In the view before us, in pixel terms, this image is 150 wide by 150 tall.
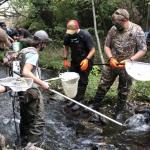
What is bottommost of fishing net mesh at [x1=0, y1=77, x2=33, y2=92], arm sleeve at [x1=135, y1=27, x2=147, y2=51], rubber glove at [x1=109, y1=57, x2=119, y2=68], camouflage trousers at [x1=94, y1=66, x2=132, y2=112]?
camouflage trousers at [x1=94, y1=66, x2=132, y2=112]

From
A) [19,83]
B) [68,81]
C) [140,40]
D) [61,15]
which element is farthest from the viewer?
[61,15]

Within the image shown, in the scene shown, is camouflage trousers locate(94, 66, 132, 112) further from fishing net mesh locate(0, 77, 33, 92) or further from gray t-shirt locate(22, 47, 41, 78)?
fishing net mesh locate(0, 77, 33, 92)

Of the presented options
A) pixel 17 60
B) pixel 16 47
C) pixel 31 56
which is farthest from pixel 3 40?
pixel 16 47

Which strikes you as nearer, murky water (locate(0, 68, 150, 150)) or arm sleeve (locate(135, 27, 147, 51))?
murky water (locate(0, 68, 150, 150))

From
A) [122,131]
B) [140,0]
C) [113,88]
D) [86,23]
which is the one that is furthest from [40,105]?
[86,23]

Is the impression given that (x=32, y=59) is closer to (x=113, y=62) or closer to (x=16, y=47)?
(x=16, y=47)

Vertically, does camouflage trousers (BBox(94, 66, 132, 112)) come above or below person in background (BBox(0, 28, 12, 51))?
below

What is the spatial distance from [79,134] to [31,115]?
1549 millimetres

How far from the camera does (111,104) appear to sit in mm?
9719

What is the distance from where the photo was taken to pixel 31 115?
21.8 feet

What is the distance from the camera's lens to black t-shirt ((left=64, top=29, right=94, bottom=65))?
29.4ft

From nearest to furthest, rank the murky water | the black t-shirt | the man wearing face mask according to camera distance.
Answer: the murky water → the man wearing face mask → the black t-shirt

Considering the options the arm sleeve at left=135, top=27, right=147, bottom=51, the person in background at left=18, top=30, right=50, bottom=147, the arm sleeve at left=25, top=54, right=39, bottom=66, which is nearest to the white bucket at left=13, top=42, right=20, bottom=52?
the person in background at left=18, top=30, right=50, bottom=147

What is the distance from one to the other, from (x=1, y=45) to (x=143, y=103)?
16.5 ft
